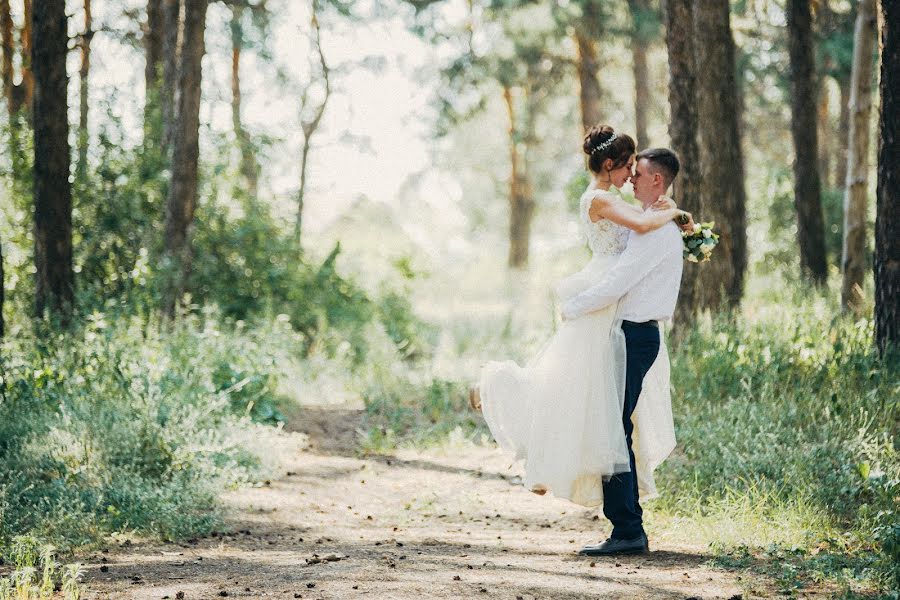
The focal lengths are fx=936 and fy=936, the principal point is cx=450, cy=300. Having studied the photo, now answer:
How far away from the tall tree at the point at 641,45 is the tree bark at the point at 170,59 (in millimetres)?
10847

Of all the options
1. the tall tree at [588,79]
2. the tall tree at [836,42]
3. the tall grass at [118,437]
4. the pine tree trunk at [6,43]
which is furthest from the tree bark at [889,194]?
the tall tree at [588,79]

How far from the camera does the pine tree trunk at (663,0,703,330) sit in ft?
32.7

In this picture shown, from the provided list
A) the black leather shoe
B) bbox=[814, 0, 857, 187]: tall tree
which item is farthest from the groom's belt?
bbox=[814, 0, 857, 187]: tall tree

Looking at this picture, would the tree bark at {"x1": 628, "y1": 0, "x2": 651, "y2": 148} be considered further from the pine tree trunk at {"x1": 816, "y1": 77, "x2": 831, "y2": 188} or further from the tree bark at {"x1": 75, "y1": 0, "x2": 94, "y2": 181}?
the tree bark at {"x1": 75, "y1": 0, "x2": 94, "y2": 181}

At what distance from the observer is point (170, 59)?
14.8m

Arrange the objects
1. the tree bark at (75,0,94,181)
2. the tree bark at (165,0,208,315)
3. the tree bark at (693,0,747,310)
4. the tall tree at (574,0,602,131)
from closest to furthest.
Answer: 1. the tree bark at (693,0,747,310)
2. the tree bark at (165,0,208,315)
3. the tree bark at (75,0,94,181)
4. the tall tree at (574,0,602,131)

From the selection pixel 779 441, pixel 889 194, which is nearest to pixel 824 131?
pixel 889 194

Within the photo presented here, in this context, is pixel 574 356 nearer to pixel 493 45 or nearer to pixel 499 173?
pixel 493 45

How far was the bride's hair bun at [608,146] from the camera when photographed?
525 cm

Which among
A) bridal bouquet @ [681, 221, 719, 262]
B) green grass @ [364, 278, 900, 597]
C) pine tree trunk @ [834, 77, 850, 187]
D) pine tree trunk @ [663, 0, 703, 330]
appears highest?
pine tree trunk @ [834, 77, 850, 187]

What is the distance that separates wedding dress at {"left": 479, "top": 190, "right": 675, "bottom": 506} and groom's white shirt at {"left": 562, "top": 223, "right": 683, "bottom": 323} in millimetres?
112

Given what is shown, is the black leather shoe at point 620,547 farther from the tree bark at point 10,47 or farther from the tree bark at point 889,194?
the tree bark at point 10,47

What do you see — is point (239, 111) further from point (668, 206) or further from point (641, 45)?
point (668, 206)

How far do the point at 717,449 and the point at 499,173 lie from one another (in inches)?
1530
